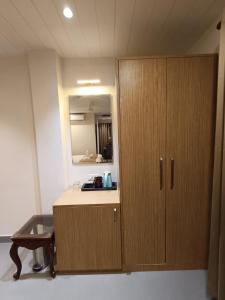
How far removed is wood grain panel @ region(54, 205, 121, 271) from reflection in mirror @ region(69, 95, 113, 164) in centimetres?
87

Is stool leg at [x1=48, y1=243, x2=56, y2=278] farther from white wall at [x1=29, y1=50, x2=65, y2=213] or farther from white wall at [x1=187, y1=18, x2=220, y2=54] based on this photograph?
white wall at [x1=187, y1=18, x2=220, y2=54]

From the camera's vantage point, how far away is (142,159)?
194cm

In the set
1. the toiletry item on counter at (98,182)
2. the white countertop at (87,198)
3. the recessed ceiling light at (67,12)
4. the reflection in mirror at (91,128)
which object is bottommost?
the white countertop at (87,198)

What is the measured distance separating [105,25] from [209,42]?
1.06 m

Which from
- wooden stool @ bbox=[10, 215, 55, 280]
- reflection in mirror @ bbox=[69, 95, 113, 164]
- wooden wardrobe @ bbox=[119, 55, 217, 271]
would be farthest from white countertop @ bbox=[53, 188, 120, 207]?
reflection in mirror @ bbox=[69, 95, 113, 164]

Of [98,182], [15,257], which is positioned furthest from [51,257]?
[98,182]

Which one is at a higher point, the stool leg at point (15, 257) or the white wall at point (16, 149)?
the white wall at point (16, 149)

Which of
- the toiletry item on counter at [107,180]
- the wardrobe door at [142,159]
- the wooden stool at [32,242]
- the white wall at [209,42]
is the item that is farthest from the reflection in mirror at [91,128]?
the white wall at [209,42]

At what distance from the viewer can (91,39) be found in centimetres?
211

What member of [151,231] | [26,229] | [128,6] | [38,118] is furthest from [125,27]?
[26,229]

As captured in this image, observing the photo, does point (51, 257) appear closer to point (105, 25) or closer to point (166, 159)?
point (166, 159)

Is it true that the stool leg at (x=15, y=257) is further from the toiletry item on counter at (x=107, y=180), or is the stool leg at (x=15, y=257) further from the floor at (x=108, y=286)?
the toiletry item on counter at (x=107, y=180)

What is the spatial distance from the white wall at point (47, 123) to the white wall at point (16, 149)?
0.21 m

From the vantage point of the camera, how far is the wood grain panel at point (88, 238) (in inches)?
79.0
